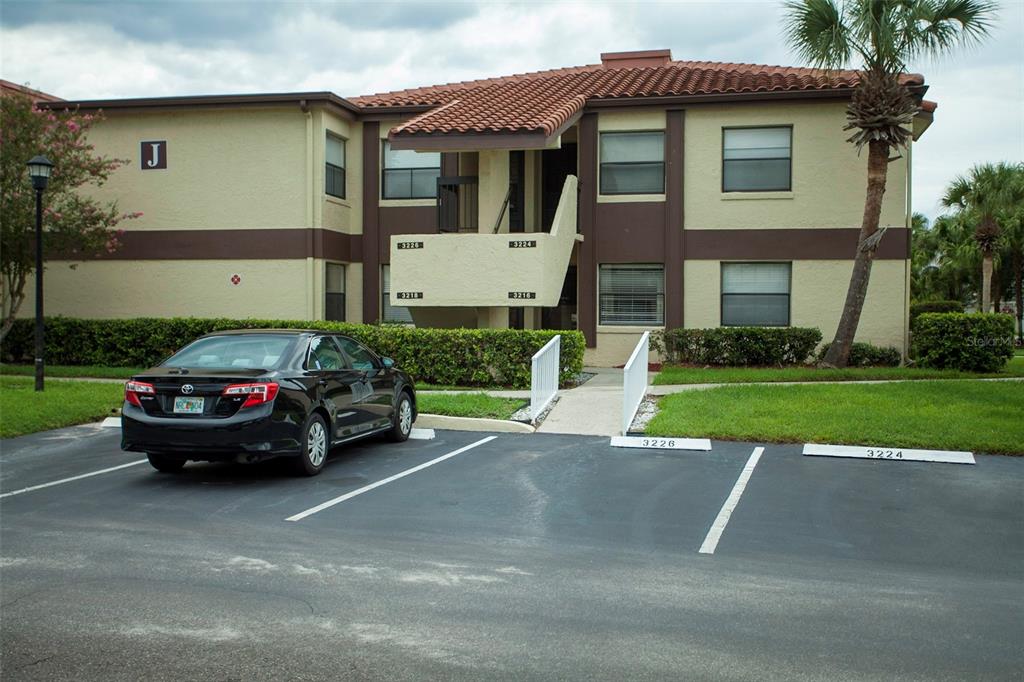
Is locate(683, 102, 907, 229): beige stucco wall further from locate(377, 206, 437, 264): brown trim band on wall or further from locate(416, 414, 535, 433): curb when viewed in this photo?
locate(416, 414, 535, 433): curb

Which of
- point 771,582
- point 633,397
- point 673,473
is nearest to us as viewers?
point 771,582

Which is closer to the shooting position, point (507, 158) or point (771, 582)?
point (771, 582)

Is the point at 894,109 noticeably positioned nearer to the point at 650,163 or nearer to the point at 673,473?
the point at 650,163

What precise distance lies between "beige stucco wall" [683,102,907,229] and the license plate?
13876 millimetres

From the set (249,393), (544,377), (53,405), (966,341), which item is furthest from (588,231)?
(249,393)

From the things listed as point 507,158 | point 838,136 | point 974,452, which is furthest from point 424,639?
point 838,136

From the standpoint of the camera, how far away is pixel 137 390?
9320 mm

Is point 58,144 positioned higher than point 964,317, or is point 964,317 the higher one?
point 58,144

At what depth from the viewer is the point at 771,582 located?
615cm

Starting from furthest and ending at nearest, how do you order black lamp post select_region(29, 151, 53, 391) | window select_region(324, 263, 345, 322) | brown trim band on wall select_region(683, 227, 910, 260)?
window select_region(324, 263, 345, 322) → brown trim band on wall select_region(683, 227, 910, 260) → black lamp post select_region(29, 151, 53, 391)

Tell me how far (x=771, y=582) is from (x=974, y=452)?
605 centimetres

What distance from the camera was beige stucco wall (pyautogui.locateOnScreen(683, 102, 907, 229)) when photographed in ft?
65.8

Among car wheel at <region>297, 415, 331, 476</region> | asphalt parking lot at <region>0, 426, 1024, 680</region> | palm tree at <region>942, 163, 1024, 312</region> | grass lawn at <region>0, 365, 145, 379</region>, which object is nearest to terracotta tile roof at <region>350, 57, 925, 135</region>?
grass lawn at <region>0, 365, 145, 379</region>

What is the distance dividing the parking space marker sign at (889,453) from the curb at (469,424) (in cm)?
376
